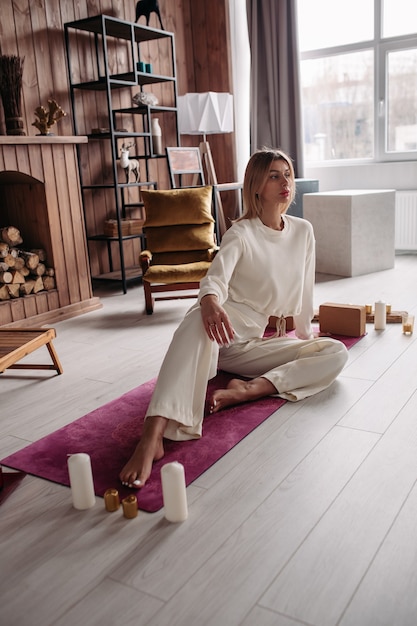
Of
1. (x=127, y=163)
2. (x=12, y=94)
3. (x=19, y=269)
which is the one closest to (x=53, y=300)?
(x=19, y=269)

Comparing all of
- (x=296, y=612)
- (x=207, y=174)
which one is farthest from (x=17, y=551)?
(x=207, y=174)

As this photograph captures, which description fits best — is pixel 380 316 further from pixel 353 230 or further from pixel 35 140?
pixel 35 140

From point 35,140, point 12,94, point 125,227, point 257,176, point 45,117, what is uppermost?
point 12,94

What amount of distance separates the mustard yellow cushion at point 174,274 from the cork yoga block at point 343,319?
0.93 metres

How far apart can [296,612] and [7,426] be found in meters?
1.37

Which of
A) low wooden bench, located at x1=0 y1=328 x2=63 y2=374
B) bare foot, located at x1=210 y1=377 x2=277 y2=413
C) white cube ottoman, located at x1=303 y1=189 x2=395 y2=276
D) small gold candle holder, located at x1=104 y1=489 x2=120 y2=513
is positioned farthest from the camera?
white cube ottoman, located at x1=303 y1=189 x2=395 y2=276

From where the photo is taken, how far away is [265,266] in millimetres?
2260

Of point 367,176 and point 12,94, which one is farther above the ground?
point 12,94

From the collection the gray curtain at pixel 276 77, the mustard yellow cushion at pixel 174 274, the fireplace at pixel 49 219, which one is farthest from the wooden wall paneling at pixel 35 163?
the gray curtain at pixel 276 77

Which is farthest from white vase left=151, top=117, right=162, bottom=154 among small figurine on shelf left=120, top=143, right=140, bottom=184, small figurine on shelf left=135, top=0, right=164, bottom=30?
small figurine on shelf left=135, top=0, right=164, bottom=30

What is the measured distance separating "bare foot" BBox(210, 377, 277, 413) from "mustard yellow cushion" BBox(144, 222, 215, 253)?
6.10ft

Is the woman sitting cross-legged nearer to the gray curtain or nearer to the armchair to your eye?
the armchair

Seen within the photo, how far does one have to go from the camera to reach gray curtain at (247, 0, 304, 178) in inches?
210

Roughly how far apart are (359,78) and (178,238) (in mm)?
2756
